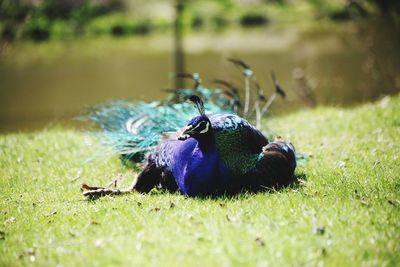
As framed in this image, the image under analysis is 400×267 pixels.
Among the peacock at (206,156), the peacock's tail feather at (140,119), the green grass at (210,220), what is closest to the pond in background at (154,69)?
the peacock's tail feather at (140,119)

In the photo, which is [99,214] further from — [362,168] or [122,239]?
[362,168]

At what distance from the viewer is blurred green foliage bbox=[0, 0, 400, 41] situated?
31.2m

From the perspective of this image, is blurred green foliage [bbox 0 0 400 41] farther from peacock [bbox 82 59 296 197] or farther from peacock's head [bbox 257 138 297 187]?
peacock's head [bbox 257 138 297 187]

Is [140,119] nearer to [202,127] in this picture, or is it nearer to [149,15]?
[202,127]

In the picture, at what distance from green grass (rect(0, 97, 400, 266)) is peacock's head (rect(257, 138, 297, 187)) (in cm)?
18

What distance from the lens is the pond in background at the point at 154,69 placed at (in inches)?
528

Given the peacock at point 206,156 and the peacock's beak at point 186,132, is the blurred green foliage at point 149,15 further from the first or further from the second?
the peacock's beak at point 186,132

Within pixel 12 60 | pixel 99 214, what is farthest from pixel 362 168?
pixel 12 60

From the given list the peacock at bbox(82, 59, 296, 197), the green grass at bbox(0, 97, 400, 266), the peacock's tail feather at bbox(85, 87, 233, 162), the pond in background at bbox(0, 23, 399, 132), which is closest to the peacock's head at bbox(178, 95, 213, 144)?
the peacock at bbox(82, 59, 296, 197)

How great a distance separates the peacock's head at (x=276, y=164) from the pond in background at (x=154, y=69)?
4.70 m

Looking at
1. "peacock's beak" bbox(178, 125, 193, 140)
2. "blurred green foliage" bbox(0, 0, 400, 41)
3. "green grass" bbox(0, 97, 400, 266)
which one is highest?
"peacock's beak" bbox(178, 125, 193, 140)

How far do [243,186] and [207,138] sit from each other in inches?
26.7

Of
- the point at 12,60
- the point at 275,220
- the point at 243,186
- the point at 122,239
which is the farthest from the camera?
the point at 12,60

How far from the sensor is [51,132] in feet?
26.0
